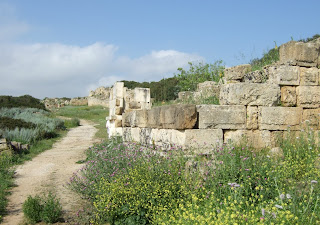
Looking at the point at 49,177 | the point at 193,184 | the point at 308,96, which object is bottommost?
the point at 49,177

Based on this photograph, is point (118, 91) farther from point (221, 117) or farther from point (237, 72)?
point (221, 117)

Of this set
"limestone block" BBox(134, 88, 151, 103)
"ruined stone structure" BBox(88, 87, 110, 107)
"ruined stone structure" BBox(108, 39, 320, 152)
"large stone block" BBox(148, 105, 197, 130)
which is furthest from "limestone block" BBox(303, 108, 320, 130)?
"ruined stone structure" BBox(88, 87, 110, 107)

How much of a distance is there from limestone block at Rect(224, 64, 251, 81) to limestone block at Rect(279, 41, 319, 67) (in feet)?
2.82

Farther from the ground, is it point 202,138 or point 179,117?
point 179,117

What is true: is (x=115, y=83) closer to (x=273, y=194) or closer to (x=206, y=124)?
(x=206, y=124)

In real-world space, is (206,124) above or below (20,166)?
above

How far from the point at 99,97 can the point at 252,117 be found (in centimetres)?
3896

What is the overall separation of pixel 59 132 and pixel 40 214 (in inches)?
587

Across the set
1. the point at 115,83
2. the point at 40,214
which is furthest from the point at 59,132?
the point at 40,214

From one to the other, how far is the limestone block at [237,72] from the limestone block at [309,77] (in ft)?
4.26

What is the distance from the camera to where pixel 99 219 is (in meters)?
5.82

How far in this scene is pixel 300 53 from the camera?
7859 millimetres

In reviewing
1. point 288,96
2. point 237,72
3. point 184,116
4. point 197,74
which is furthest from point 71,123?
point 288,96

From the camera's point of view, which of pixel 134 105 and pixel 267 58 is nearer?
pixel 267 58
